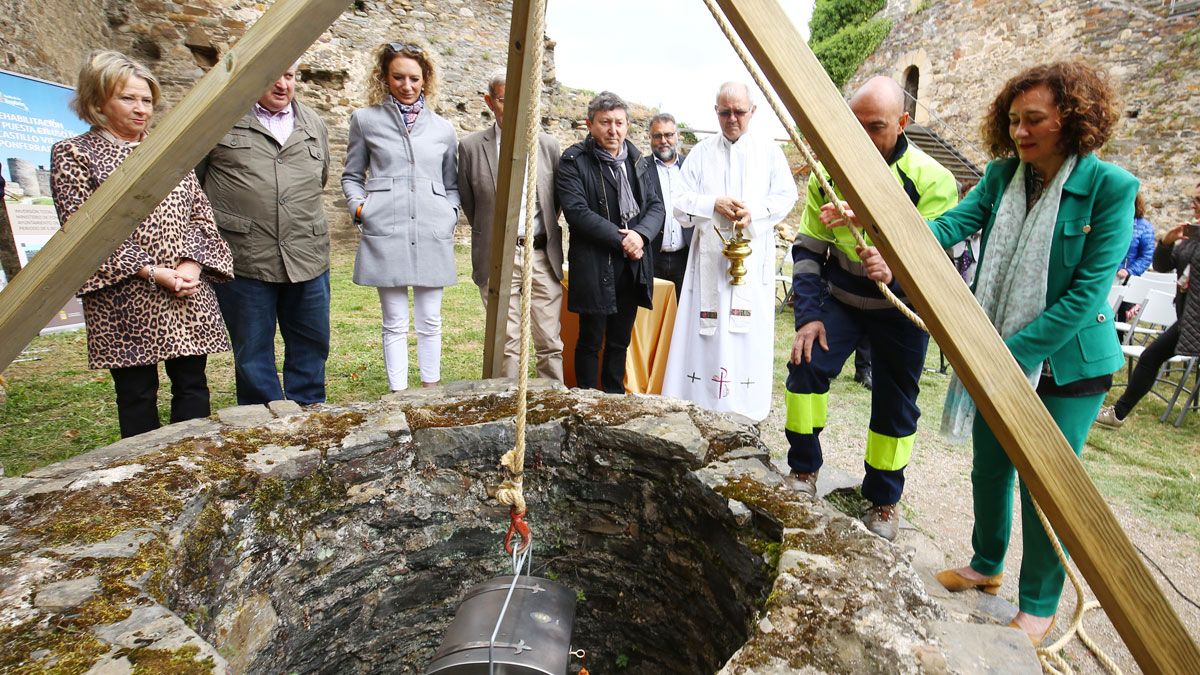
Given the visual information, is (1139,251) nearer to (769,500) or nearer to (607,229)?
(607,229)

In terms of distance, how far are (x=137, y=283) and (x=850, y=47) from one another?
17801 millimetres

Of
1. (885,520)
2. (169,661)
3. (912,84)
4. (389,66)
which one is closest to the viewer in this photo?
(169,661)

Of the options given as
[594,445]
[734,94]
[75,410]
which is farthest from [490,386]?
[75,410]

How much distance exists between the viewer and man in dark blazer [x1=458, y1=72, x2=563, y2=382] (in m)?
3.67

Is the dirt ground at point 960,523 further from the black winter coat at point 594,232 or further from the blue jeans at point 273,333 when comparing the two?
the blue jeans at point 273,333

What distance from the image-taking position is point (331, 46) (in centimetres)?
988

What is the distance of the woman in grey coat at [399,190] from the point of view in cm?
331

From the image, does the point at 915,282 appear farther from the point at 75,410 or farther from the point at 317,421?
the point at 75,410

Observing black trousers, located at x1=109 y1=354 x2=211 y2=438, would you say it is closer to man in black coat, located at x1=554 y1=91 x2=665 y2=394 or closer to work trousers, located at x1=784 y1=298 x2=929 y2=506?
man in black coat, located at x1=554 y1=91 x2=665 y2=394

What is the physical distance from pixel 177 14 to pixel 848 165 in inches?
443

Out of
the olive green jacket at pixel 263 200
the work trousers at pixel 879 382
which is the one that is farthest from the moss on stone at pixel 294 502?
the work trousers at pixel 879 382

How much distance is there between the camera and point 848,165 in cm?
113

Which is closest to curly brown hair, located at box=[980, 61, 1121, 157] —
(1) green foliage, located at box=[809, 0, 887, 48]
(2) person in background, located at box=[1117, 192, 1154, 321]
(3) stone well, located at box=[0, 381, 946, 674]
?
(3) stone well, located at box=[0, 381, 946, 674]

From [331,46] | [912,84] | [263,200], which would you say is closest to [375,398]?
[263,200]
